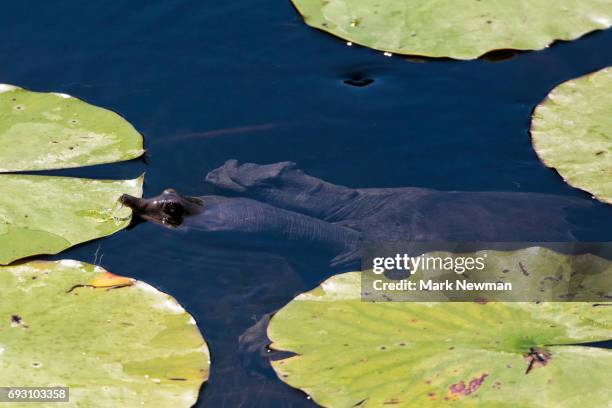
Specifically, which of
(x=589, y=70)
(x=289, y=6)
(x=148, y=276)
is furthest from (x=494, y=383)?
(x=289, y=6)

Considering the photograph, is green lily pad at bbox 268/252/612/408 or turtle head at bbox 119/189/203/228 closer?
green lily pad at bbox 268/252/612/408

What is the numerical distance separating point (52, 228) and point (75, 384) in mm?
984

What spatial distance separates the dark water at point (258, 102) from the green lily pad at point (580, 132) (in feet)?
0.62

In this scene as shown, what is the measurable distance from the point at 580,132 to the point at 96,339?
2.59 m

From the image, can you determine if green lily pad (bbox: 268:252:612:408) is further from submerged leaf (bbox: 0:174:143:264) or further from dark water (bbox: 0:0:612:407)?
submerged leaf (bbox: 0:174:143:264)

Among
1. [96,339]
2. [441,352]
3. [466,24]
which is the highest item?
[466,24]

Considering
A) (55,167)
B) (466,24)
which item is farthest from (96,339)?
(466,24)

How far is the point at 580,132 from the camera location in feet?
15.2

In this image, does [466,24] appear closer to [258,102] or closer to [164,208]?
[258,102]

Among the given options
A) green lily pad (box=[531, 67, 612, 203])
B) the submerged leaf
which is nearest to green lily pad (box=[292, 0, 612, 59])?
green lily pad (box=[531, 67, 612, 203])

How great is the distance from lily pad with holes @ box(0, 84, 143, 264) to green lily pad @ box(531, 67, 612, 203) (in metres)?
2.07

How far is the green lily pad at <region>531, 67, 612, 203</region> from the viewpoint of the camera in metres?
4.42

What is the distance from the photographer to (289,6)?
235 inches

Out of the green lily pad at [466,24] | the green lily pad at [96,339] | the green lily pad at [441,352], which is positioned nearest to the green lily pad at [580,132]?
the green lily pad at [466,24]
